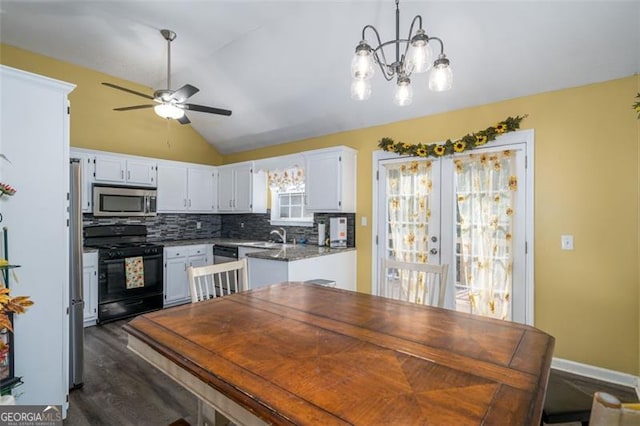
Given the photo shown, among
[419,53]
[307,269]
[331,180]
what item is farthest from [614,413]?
[331,180]

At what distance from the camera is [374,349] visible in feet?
3.98

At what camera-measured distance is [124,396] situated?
2344mm

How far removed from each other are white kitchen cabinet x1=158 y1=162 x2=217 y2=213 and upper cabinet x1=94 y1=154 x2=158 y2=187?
0.15 meters

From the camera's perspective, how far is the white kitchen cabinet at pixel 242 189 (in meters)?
5.04

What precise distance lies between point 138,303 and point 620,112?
5437 mm

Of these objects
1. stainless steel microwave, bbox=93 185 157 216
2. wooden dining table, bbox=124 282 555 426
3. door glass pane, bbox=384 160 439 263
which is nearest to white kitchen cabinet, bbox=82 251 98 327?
stainless steel microwave, bbox=93 185 157 216

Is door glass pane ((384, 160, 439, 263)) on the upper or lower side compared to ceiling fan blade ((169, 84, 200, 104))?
lower

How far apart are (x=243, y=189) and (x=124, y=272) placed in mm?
2038

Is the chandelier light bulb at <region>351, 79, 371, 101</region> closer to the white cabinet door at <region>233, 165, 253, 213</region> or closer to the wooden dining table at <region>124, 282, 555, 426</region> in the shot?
the wooden dining table at <region>124, 282, 555, 426</region>

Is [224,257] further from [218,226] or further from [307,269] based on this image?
[307,269]

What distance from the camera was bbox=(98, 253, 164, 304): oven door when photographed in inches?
150

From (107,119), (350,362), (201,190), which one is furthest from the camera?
(201,190)

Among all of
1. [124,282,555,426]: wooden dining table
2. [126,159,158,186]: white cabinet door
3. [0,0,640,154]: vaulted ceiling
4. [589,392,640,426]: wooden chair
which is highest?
[0,0,640,154]: vaulted ceiling

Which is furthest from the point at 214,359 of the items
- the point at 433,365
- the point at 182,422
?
the point at 433,365
